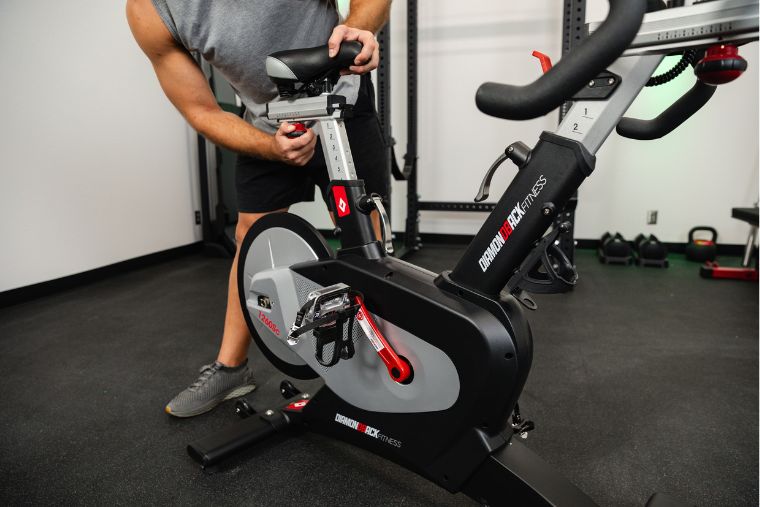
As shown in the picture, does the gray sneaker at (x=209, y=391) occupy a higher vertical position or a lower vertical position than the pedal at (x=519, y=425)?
lower

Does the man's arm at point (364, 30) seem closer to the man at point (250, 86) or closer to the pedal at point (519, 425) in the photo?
the man at point (250, 86)

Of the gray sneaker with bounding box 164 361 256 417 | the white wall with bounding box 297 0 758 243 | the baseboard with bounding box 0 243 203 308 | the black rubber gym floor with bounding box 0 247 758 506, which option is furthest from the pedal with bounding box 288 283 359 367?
the white wall with bounding box 297 0 758 243

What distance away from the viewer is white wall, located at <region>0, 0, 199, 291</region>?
8.01ft

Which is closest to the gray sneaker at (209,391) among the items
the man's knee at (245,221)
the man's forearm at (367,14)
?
the man's knee at (245,221)

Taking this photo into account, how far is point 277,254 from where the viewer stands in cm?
117

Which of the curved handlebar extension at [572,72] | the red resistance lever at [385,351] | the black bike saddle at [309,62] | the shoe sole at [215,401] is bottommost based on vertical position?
the shoe sole at [215,401]

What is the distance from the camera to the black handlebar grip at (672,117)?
77 centimetres

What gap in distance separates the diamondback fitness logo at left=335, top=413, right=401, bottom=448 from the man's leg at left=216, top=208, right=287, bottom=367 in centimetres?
46

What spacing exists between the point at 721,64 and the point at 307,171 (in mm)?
943

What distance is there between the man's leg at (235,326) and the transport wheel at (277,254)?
103mm

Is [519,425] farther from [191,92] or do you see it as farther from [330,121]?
[191,92]

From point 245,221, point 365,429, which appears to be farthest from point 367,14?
point 365,429

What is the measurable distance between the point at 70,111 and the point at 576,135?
2.92 metres

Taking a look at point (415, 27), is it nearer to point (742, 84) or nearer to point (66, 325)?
point (742, 84)
